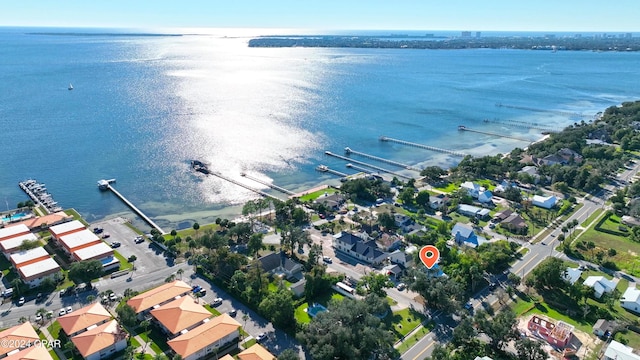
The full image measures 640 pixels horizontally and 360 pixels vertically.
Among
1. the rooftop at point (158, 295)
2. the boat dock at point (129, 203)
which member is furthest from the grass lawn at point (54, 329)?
the boat dock at point (129, 203)

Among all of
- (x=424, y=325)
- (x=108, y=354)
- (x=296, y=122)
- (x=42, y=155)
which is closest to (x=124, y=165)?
(x=42, y=155)

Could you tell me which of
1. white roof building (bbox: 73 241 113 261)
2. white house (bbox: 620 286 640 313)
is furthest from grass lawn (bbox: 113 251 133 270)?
white house (bbox: 620 286 640 313)

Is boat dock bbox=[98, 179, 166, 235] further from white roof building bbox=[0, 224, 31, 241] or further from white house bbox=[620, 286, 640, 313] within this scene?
white house bbox=[620, 286, 640, 313]

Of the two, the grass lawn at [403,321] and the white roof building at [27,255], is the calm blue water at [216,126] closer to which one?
the white roof building at [27,255]

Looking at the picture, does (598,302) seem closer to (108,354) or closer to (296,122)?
(108,354)

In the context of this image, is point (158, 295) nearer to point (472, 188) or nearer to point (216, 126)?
point (472, 188)
